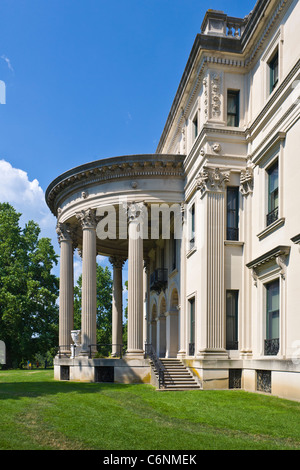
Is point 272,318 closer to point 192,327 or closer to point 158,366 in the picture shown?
point 158,366

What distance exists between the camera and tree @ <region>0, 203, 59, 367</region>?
151ft

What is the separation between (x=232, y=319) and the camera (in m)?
21.9

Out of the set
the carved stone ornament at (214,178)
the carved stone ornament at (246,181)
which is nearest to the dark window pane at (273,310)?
the carved stone ornament at (246,181)

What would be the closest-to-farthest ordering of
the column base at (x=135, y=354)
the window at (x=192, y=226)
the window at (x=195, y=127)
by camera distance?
the column base at (x=135, y=354) < the window at (x=192, y=226) < the window at (x=195, y=127)

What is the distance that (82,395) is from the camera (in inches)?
737

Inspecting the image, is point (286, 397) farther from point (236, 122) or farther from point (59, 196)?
point (59, 196)

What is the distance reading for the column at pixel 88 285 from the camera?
90.8 ft

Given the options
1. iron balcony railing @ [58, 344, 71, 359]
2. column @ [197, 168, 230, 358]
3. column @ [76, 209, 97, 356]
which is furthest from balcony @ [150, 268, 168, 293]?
column @ [197, 168, 230, 358]

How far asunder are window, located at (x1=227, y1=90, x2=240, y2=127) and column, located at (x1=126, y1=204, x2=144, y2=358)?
6.89 meters

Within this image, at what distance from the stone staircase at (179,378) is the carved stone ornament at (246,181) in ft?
28.1

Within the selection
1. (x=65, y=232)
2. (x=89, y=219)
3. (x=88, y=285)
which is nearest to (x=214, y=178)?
(x=89, y=219)

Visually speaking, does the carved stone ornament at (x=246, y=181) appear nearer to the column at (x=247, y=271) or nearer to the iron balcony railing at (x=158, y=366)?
the column at (x=247, y=271)

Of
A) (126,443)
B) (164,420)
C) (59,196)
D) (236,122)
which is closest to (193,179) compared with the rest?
(236,122)
